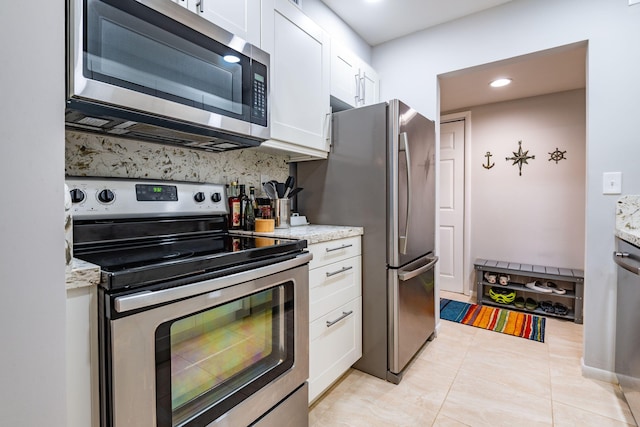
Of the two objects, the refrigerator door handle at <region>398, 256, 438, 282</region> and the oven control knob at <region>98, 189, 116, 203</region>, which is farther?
the refrigerator door handle at <region>398, 256, 438, 282</region>

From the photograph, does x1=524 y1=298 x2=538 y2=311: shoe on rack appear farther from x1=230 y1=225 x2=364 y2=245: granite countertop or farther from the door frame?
x1=230 y1=225 x2=364 y2=245: granite countertop

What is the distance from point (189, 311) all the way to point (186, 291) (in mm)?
68

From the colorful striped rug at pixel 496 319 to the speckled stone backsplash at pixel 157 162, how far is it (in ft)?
7.32

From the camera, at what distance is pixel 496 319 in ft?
9.35

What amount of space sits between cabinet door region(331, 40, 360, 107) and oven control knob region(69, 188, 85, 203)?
1.51 metres

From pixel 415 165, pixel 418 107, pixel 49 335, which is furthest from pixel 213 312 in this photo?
pixel 418 107

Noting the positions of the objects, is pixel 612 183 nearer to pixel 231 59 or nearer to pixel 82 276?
pixel 231 59

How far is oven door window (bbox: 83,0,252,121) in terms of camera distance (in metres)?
0.94

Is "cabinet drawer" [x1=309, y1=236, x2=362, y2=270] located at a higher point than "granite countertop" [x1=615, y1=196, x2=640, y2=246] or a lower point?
lower

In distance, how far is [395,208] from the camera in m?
1.80

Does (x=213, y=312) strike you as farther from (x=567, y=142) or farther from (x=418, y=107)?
(x=567, y=142)

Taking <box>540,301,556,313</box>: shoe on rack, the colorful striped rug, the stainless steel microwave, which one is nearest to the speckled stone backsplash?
the stainless steel microwave

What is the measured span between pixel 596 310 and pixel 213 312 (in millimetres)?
2218

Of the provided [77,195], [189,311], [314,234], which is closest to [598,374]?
[314,234]
